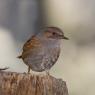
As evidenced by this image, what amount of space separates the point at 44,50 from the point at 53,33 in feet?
0.51

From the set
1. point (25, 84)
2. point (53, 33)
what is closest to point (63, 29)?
point (53, 33)

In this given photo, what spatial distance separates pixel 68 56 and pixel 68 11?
0.93 meters

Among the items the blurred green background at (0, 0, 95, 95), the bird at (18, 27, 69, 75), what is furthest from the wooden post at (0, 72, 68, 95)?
the blurred green background at (0, 0, 95, 95)

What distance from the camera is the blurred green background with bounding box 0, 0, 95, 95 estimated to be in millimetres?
9578

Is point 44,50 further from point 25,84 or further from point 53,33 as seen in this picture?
point 25,84

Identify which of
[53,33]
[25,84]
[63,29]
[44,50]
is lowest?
[63,29]

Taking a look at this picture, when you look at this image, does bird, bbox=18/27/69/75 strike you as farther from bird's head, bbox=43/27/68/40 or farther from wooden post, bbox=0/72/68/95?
wooden post, bbox=0/72/68/95

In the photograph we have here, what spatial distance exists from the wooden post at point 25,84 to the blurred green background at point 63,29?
3.82m

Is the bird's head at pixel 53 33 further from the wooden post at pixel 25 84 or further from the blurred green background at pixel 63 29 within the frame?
the blurred green background at pixel 63 29

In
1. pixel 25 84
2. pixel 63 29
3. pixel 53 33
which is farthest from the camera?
pixel 63 29

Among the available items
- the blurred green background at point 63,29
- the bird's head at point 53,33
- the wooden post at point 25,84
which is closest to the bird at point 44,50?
the bird's head at point 53,33

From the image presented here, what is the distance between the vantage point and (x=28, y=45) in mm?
6348

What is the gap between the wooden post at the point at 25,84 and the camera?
5.27 meters

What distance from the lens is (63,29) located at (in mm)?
10047
